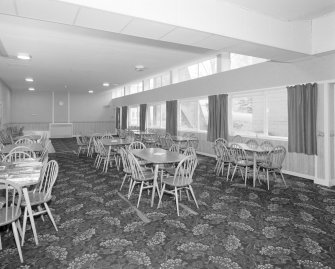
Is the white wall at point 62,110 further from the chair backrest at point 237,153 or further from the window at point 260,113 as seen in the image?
the chair backrest at point 237,153

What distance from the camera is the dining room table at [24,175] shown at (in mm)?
2377

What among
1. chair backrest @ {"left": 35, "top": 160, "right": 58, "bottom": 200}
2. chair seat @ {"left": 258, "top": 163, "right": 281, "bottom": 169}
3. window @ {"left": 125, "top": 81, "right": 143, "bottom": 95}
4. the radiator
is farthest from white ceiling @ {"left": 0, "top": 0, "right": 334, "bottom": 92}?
the radiator

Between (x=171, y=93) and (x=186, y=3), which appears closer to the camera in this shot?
(x=186, y=3)

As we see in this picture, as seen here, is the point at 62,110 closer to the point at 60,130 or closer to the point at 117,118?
the point at 60,130

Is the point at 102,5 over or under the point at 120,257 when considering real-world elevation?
over

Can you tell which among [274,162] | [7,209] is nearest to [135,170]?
[7,209]

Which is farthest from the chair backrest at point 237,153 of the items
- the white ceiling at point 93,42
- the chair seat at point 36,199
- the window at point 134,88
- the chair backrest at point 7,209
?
the window at point 134,88

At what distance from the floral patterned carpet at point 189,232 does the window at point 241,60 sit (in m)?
3.42

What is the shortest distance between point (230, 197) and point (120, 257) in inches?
86.4

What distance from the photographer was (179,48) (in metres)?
5.56

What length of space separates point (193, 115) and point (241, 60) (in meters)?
2.77

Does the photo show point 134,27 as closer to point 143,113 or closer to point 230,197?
point 230,197

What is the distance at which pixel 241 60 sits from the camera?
6527 millimetres

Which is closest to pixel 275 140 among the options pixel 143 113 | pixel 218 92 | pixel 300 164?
pixel 300 164
